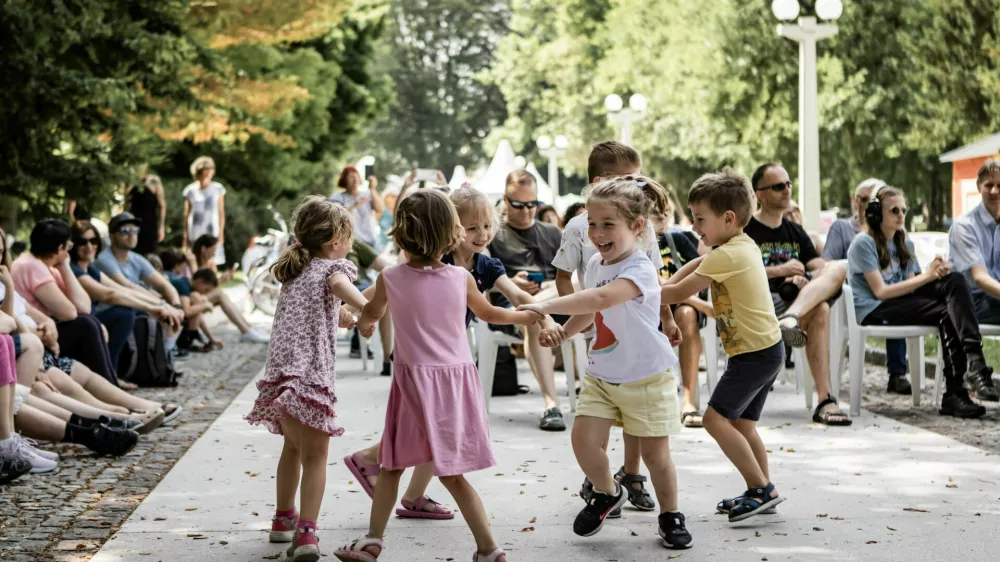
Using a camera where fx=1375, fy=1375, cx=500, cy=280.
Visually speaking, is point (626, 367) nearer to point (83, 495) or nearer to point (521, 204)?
point (83, 495)

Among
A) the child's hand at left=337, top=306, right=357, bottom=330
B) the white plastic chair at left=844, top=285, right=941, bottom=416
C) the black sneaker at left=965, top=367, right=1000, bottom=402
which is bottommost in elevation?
the black sneaker at left=965, top=367, right=1000, bottom=402

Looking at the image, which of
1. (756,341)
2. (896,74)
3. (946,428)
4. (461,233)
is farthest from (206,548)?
(896,74)

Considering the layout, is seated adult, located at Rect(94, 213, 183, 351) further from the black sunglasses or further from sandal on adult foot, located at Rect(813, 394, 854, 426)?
sandal on adult foot, located at Rect(813, 394, 854, 426)

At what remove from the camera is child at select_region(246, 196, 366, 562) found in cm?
534

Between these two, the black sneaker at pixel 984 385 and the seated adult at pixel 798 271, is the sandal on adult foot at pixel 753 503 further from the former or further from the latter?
the black sneaker at pixel 984 385

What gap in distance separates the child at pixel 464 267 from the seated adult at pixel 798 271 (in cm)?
337

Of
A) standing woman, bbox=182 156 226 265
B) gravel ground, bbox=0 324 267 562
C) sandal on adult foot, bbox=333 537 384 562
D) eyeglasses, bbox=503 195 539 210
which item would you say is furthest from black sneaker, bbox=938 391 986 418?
standing woman, bbox=182 156 226 265

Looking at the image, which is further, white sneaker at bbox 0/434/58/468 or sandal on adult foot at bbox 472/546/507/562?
white sneaker at bbox 0/434/58/468

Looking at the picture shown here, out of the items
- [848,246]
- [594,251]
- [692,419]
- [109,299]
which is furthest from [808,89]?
[594,251]

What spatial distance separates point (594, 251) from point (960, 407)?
3510 mm

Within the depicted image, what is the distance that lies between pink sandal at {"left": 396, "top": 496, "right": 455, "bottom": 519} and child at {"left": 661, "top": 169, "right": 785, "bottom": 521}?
121 centimetres

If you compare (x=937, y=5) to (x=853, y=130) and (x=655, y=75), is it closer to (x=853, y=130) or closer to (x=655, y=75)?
(x=853, y=130)

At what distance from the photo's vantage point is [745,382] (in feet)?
19.4

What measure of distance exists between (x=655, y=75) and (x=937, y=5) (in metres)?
11.8
